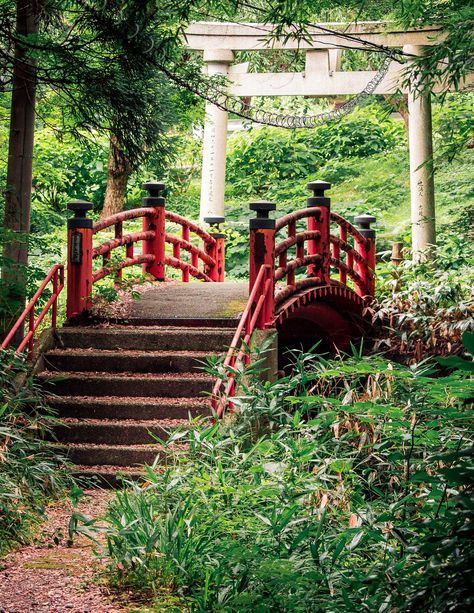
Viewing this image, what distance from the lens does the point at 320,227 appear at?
11812 millimetres

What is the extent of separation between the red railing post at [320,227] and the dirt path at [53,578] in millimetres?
5719

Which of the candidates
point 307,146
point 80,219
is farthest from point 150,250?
point 307,146

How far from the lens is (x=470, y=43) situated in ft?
29.1

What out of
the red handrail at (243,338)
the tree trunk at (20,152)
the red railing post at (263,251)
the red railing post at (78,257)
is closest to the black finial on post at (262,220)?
the red railing post at (263,251)

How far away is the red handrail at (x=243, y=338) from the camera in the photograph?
26.6ft

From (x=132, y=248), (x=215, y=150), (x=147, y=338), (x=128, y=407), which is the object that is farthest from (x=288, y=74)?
(x=128, y=407)

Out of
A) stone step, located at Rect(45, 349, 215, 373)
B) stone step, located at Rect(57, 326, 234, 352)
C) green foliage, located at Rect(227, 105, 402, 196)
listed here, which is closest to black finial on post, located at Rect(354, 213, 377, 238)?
stone step, located at Rect(57, 326, 234, 352)

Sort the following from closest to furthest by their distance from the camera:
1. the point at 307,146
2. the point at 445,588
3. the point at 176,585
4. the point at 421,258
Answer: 1. the point at 445,588
2. the point at 176,585
3. the point at 421,258
4. the point at 307,146

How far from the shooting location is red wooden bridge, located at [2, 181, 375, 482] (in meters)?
8.79

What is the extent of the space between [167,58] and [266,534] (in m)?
5.27

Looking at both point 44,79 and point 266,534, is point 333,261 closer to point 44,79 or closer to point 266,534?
point 44,79

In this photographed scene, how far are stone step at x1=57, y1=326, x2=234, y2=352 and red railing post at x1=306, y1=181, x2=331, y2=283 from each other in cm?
250

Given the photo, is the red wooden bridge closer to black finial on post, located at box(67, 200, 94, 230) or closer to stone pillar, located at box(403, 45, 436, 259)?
black finial on post, located at box(67, 200, 94, 230)

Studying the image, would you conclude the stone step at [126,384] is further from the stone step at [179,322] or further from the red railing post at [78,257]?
the red railing post at [78,257]
